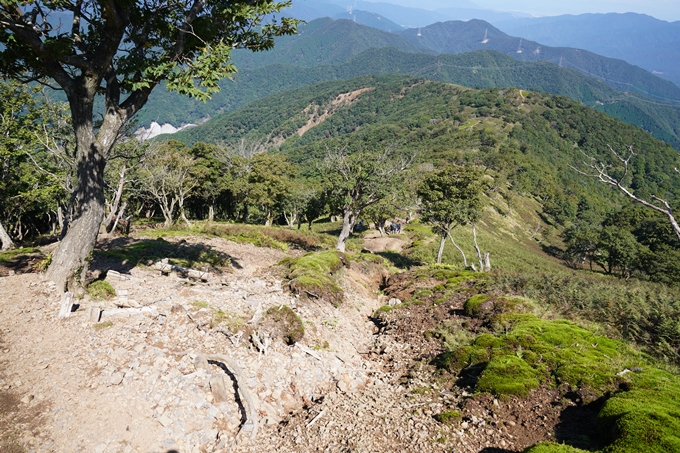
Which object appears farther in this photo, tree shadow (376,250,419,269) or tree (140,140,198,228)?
tree (140,140,198,228)

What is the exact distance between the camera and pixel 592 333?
32.9 feet

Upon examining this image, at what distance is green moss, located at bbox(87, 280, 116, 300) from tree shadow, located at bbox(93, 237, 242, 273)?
3.13 meters

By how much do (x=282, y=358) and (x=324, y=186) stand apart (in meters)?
17.1

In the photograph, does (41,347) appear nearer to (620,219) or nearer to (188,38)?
(188,38)

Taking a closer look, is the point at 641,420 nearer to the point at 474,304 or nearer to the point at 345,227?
the point at 474,304

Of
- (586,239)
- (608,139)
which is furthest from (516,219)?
(608,139)

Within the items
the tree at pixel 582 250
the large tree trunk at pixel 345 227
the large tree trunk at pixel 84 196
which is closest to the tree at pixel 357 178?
the large tree trunk at pixel 345 227

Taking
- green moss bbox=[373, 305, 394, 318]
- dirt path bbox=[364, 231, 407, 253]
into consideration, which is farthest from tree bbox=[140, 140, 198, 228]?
green moss bbox=[373, 305, 394, 318]

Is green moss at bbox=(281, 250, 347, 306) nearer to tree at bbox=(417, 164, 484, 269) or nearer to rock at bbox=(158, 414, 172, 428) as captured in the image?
rock at bbox=(158, 414, 172, 428)

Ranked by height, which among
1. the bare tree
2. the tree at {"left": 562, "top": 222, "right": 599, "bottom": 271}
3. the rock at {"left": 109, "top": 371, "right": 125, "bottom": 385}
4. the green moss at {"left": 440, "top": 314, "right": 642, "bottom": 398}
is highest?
the bare tree

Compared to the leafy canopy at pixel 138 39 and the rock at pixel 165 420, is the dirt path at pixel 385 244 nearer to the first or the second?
the leafy canopy at pixel 138 39

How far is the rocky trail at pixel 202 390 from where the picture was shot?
563 centimetres

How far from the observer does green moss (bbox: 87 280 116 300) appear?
8.99 m

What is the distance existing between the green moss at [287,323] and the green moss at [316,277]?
270cm
